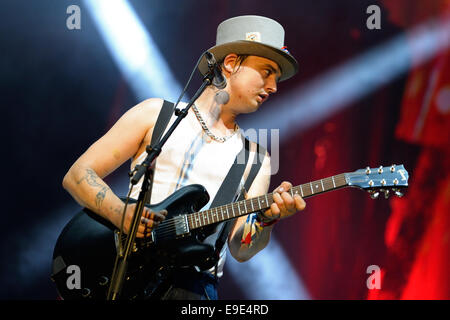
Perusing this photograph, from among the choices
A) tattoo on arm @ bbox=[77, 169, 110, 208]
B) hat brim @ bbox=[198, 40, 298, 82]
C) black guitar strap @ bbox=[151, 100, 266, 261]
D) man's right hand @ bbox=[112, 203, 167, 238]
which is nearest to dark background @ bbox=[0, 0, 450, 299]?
hat brim @ bbox=[198, 40, 298, 82]

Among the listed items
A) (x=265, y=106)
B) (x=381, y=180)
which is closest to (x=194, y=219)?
(x=381, y=180)

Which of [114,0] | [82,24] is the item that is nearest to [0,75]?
[82,24]

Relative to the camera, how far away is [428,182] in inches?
157

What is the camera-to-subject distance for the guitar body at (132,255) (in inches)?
88.6

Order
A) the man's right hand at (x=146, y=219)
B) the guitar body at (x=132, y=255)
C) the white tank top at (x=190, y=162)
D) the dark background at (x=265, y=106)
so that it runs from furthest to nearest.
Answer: the dark background at (x=265, y=106)
the white tank top at (x=190, y=162)
the guitar body at (x=132, y=255)
the man's right hand at (x=146, y=219)

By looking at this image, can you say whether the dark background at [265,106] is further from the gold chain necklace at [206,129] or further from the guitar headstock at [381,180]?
the guitar headstock at [381,180]

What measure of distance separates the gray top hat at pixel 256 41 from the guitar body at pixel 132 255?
991 millimetres

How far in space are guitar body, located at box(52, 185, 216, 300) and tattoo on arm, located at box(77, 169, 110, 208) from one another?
101mm

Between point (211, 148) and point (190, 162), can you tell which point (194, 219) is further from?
point (211, 148)

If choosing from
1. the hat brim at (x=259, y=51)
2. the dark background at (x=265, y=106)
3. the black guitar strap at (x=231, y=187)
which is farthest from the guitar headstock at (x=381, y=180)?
the dark background at (x=265, y=106)

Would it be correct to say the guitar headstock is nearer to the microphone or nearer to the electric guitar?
the electric guitar

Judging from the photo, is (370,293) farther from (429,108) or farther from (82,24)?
(82,24)

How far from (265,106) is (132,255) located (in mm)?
2230
